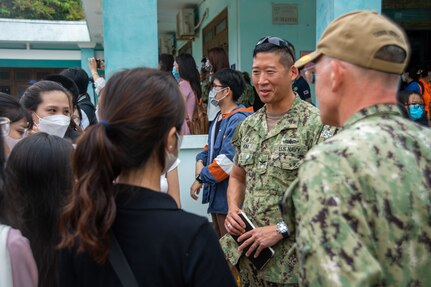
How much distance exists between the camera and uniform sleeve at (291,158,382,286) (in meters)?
1.00

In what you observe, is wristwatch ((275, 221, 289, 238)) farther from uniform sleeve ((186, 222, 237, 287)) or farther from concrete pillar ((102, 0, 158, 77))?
concrete pillar ((102, 0, 158, 77))

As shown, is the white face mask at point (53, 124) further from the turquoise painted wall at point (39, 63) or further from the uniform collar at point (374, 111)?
the turquoise painted wall at point (39, 63)

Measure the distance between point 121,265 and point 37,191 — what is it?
689 mm

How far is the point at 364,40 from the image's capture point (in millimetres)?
1157

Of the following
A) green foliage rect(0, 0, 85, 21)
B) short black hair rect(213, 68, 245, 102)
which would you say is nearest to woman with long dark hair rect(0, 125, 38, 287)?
short black hair rect(213, 68, 245, 102)

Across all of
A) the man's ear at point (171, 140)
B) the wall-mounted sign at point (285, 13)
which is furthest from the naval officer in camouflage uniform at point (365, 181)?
the wall-mounted sign at point (285, 13)

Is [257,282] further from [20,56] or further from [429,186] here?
[20,56]

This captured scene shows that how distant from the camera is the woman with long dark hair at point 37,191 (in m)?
1.68

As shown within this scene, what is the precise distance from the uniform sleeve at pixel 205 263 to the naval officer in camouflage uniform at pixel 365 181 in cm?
25

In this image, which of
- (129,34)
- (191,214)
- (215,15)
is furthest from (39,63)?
(191,214)

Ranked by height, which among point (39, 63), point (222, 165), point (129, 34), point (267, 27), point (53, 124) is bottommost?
point (222, 165)

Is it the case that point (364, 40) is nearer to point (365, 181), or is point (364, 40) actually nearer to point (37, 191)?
point (365, 181)

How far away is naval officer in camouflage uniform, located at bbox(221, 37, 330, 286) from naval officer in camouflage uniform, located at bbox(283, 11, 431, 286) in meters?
1.04

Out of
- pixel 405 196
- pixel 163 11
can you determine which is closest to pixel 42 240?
pixel 405 196
